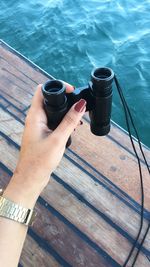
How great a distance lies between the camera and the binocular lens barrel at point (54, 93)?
2.12 m

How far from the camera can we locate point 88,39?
6375 mm

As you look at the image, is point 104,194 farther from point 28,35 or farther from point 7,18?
point 7,18

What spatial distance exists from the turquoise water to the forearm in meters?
2.92

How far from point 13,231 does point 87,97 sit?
1.06 metres

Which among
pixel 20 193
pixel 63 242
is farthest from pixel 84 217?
pixel 20 193

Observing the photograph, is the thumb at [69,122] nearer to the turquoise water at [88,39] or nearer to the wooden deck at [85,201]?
the wooden deck at [85,201]

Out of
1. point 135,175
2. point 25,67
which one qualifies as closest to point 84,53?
point 25,67

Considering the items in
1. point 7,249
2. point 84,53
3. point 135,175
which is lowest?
point 84,53

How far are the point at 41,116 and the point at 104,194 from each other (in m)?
1.07

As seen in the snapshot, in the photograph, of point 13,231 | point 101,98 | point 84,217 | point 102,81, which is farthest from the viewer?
point 84,217

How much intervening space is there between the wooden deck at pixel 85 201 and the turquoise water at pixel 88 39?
155 cm

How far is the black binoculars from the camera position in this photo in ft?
7.18

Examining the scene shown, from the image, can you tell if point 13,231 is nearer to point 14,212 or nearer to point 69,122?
point 14,212

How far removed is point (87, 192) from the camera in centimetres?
297
